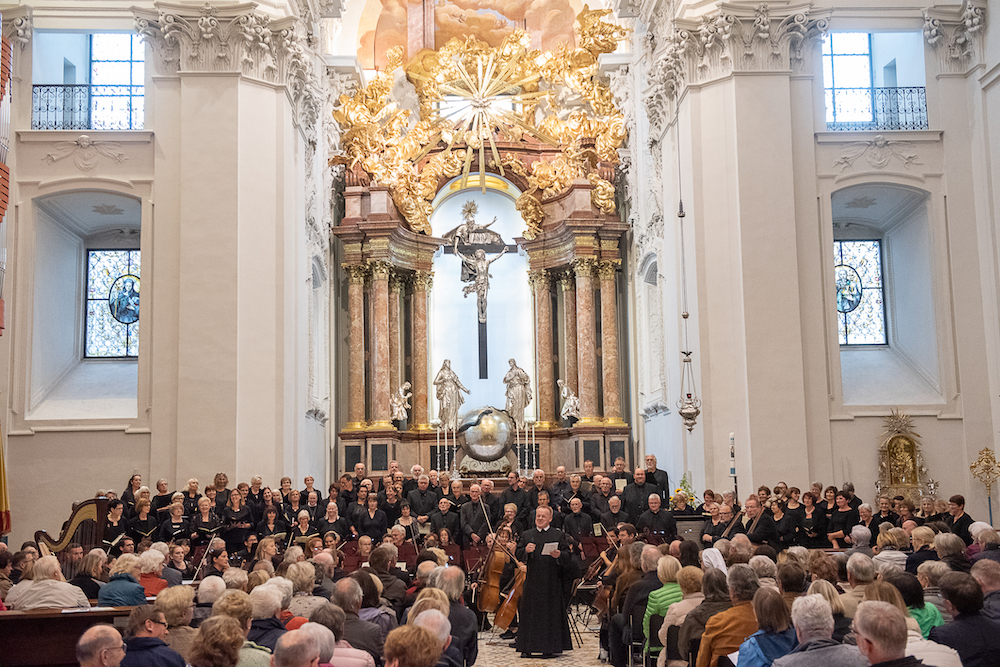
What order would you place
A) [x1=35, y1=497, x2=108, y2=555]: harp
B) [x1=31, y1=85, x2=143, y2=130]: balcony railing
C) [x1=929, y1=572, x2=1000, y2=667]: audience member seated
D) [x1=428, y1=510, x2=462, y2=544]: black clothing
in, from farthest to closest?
[x1=31, y1=85, x2=143, y2=130]: balcony railing
[x1=428, y1=510, x2=462, y2=544]: black clothing
[x1=35, y1=497, x2=108, y2=555]: harp
[x1=929, y1=572, x2=1000, y2=667]: audience member seated

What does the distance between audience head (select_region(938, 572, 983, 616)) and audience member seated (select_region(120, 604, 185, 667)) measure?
4013mm

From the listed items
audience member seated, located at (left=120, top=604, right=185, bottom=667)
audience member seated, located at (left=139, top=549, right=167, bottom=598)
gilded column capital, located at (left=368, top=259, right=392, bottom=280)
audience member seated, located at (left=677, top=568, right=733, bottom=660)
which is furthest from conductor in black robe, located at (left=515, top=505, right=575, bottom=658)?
gilded column capital, located at (left=368, top=259, right=392, bottom=280)

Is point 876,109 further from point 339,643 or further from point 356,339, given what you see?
point 339,643

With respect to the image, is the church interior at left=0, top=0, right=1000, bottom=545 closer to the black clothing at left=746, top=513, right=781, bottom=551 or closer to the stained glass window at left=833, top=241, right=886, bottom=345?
the stained glass window at left=833, top=241, right=886, bottom=345

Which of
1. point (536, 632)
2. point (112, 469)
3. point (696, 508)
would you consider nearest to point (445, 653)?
point (536, 632)

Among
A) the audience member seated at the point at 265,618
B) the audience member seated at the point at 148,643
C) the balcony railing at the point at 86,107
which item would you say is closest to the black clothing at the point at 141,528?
the audience member seated at the point at 265,618

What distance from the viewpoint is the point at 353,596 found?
6828mm

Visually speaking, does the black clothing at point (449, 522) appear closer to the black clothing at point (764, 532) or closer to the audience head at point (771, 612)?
the black clothing at point (764, 532)

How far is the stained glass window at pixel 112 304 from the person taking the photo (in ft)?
62.7

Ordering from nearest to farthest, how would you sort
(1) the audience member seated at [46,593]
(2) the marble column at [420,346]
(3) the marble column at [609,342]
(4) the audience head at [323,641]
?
Result: 1. (4) the audience head at [323,641]
2. (1) the audience member seated at [46,593]
3. (3) the marble column at [609,342]
4. (2) the marble column at [420,346]

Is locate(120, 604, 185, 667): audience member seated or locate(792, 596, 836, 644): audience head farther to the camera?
locate(120, 604, 185, 667): audience member seated

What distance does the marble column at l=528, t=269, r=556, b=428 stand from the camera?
24.8 meters

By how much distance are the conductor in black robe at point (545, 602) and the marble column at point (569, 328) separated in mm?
12921

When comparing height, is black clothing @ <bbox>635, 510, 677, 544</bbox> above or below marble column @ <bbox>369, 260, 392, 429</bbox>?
below
